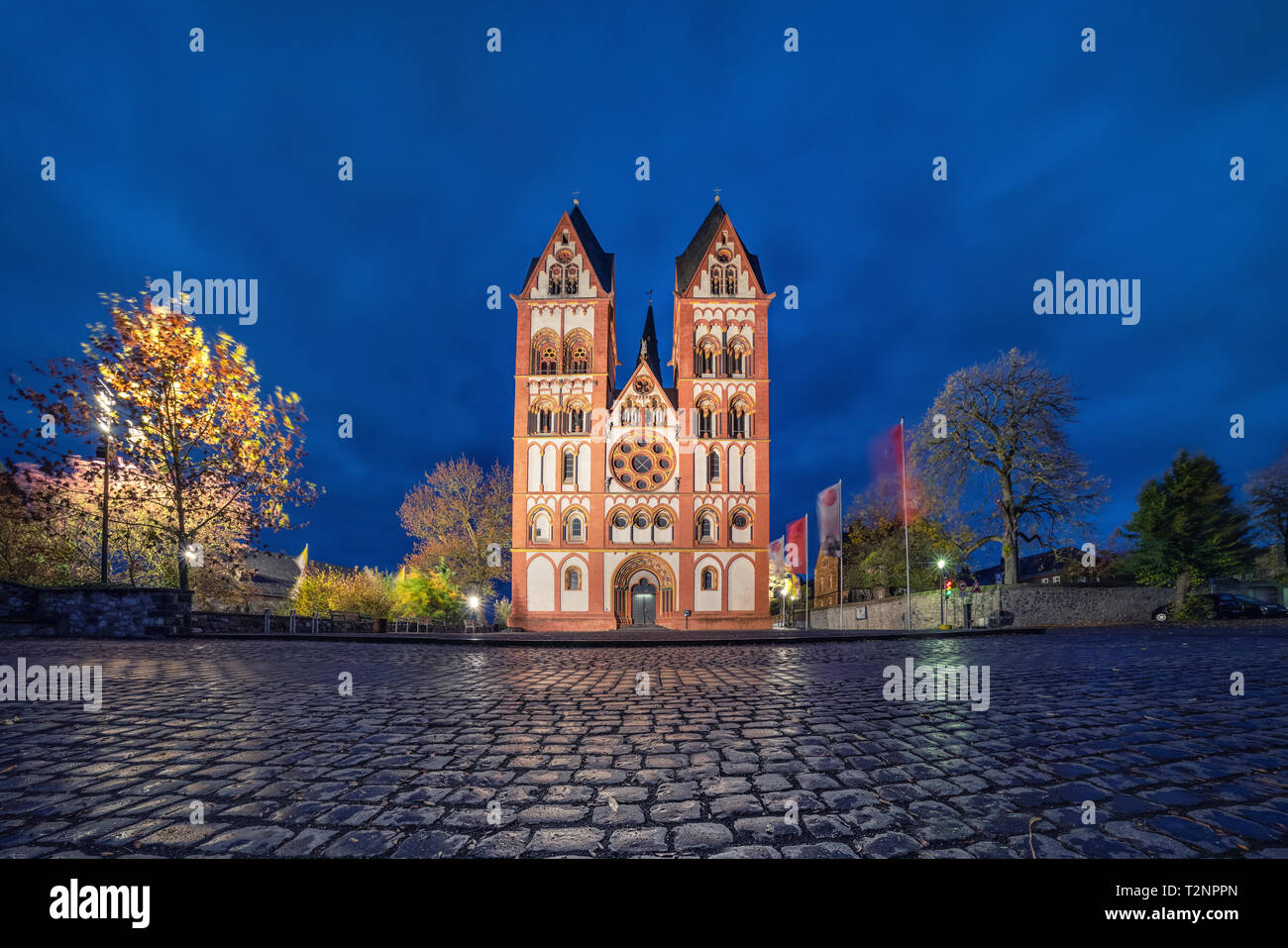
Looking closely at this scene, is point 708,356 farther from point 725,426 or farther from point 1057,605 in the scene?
point 1057,605

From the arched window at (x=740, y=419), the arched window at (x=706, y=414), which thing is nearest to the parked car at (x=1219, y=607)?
the arched window at (x=740, y=419)

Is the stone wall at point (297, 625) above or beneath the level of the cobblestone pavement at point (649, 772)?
beneath

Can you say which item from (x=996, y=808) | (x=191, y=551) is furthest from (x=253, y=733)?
(x=191, y=551)

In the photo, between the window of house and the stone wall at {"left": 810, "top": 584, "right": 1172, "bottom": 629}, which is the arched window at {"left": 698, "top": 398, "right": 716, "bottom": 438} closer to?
the window of house

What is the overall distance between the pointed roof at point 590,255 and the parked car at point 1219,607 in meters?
32.4

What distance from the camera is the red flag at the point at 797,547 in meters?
28.3

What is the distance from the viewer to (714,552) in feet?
106

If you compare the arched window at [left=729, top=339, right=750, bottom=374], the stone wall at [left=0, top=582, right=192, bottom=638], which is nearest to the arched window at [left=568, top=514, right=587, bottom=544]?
the arched window at [left=729, top=339, right=750, bottom=374]

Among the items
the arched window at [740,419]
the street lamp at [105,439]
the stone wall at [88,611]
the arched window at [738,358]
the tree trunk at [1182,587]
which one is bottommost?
the tree trunk at [1182,587]

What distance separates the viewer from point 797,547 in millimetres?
28812

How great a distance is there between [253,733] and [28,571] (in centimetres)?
2079

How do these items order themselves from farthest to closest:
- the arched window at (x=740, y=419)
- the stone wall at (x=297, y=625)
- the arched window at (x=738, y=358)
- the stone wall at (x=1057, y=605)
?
1. the arched window at (x=738, y=358)
2. the arched window at (x=740, y=419)
3. the stone wall at (x=1057, y=605)
4. the stone wall at (x=297, y=625)

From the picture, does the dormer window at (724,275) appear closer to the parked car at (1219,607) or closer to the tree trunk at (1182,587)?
the tree trunk at (1182,587)
